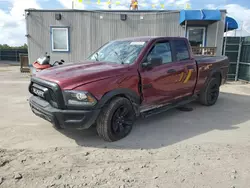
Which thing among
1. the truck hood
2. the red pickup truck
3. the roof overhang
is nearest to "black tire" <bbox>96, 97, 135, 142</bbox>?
the red pickup truck

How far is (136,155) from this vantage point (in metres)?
3.21

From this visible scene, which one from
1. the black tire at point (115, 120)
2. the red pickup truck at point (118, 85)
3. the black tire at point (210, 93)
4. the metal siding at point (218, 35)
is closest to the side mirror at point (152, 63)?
the red pickup truck at point (118, 85)

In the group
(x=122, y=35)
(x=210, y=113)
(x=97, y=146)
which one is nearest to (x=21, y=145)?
(x=97, y=146)

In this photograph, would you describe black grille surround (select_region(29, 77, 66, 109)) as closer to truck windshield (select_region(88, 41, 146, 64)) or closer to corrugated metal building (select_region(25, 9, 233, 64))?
truck windshield (select_region(88, 41, 146, 64))

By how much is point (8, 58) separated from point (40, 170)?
30.0m

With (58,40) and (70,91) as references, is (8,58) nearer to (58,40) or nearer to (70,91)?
(58,40)

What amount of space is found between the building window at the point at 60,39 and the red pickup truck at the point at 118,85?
7.47 metres

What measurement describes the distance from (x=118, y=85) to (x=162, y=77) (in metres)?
1.14

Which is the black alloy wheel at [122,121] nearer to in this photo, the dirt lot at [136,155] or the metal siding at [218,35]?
the dirt lot at [136,155]

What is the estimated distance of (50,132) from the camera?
400 centimetres

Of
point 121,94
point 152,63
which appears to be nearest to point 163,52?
point 152,63

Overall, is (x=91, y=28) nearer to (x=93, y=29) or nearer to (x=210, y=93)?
(x=93, y=29)

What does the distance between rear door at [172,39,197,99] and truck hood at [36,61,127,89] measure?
1.60 meters

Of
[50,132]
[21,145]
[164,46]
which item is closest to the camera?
[21,145]
